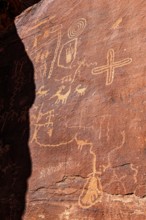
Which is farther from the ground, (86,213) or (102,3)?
(102,3)

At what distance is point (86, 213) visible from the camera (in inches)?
88.0

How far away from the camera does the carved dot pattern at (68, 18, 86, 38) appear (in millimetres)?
3184

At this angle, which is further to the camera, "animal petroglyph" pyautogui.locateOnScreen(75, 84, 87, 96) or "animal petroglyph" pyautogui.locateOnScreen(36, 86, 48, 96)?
"animal petroglyph" pyautogui.locateOnScreen(36, 86, 48, 96)

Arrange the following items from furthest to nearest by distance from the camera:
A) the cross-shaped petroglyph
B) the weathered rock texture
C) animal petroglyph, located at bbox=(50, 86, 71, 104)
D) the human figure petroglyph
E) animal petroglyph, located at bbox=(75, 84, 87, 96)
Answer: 1. the human figure petroglyph
2. animal petroglyph, located at bbox=(50, 86, 71, 104)
3. animal petroglyph, located at bbox=(75, 84, 87, 96)
4. the cross-shaped petroglyph
5. the weathered rock texture

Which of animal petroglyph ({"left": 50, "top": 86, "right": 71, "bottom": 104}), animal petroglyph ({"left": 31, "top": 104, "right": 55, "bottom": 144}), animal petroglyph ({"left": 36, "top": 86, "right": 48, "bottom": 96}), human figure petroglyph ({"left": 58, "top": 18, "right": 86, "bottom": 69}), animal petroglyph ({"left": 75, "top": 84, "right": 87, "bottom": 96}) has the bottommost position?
animal petroglyph ({"left": 31, "top": 104, "right": 55, "bottom": 144})

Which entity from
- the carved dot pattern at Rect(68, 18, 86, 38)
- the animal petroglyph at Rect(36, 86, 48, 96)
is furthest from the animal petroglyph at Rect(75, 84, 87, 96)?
the carved dot pattern at Rect(68, 18, 86, 38)

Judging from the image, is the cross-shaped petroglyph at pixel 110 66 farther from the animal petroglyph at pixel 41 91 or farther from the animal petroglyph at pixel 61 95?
the animal petroglyph at pixel 41 91

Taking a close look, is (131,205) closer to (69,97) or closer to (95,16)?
(69,97)

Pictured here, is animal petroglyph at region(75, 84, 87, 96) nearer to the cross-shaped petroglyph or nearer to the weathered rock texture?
the weathered rock texture

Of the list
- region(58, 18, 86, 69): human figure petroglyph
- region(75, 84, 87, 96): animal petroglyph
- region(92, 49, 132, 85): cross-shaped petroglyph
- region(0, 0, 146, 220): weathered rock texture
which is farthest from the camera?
region(58, 18, 86, 69): human figure petroglyph

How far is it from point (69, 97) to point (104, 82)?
1.21 ft

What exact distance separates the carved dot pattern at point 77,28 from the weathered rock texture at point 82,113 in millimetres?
13

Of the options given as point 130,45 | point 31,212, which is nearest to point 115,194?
point 31,212

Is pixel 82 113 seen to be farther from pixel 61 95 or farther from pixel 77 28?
pixel 77 28
